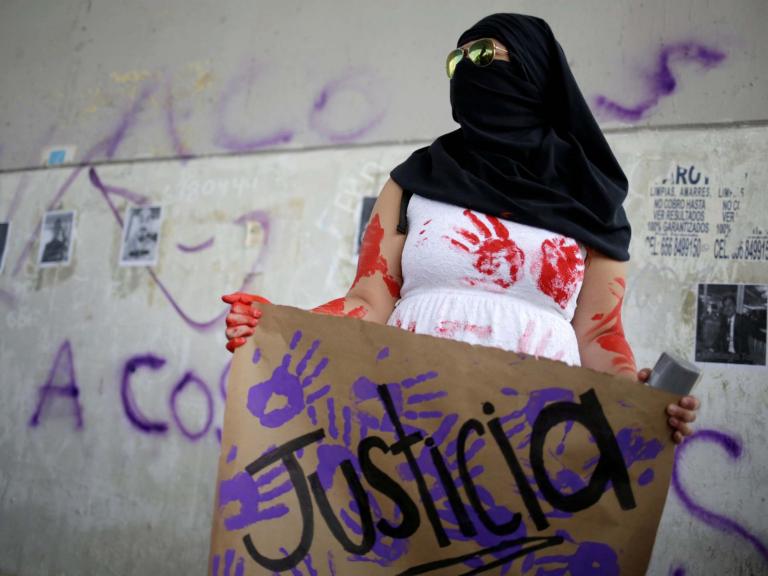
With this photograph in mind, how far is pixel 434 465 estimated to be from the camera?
146 centimetres

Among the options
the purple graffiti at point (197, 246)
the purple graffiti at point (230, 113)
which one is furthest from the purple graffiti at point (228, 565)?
the purple graffiti at point (230, 113)

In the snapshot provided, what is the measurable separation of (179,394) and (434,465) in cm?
293

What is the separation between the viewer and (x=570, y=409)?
1.43m

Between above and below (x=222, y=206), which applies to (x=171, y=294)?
below

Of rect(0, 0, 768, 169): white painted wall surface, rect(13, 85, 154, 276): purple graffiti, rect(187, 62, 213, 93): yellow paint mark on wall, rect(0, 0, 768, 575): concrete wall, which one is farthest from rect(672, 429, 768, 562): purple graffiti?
rect(13, 85, 154, 276): purple graffiti

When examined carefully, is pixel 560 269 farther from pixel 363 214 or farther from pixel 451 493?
pixel 363 214

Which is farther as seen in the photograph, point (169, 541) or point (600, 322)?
point (169, 541)

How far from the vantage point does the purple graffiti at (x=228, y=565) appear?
56.9 inches

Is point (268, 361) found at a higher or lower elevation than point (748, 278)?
lower

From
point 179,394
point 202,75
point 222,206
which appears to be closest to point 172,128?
point 202,75

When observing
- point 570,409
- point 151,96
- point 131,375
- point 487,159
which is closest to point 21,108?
point 151,96

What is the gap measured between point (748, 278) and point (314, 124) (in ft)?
7.23

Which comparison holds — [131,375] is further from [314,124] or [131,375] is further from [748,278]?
[748,278]

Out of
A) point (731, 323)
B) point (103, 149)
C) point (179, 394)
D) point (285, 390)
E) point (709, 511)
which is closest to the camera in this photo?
point (285, 390)
